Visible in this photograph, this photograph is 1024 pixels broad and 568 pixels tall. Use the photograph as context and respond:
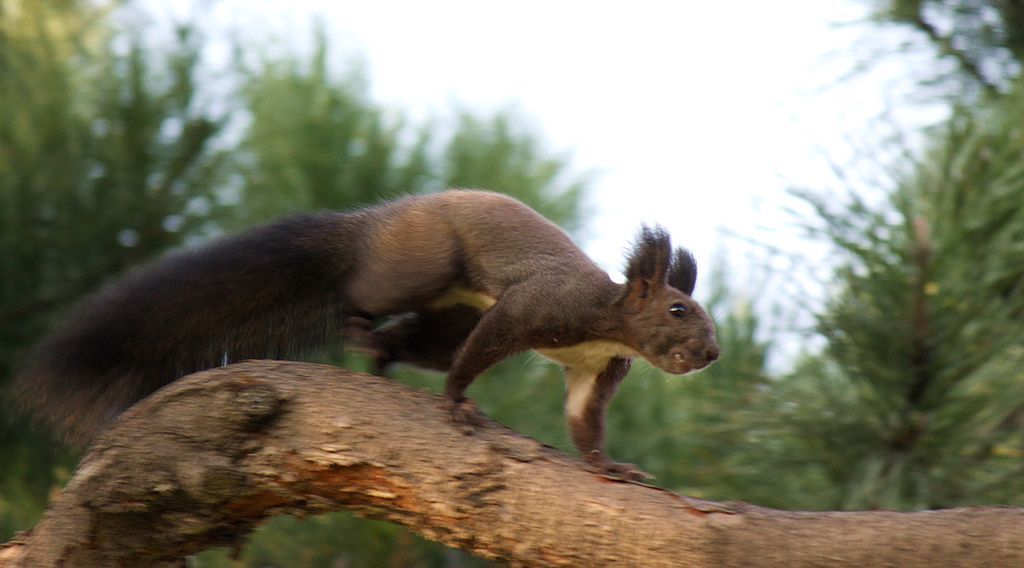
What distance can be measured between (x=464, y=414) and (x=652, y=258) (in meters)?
0.68

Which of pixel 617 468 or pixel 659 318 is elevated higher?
pixel 659 318

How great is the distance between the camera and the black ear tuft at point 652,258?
8.53 ft

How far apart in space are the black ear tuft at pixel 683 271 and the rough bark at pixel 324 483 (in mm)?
787

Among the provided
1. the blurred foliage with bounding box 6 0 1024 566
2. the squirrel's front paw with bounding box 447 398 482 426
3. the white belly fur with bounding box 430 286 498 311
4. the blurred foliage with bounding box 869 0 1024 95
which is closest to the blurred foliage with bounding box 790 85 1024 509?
the blurred foliage with bounding box 6 0 1024 566

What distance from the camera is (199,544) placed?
7.20 ft

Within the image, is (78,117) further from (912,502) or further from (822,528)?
(822,528)

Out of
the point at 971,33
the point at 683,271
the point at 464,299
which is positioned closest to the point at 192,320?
the point at 464,299

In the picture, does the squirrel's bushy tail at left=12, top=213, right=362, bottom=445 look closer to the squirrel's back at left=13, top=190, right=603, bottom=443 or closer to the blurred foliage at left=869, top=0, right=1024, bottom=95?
the squirrel's back at left=13, top=190, right=603, bottom=443

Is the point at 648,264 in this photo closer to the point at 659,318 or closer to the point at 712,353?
the point at 659,318

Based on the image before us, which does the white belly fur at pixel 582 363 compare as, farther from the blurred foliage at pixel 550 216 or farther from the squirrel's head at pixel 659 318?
the blurred foliage at pixel 550 216

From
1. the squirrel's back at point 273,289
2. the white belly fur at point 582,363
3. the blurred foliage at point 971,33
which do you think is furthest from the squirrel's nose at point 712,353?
the blurred foliage at point 971,33

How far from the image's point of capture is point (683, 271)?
9.00 feet

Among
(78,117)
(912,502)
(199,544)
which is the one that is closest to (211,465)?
(199,544)

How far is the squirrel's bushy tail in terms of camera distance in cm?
245
